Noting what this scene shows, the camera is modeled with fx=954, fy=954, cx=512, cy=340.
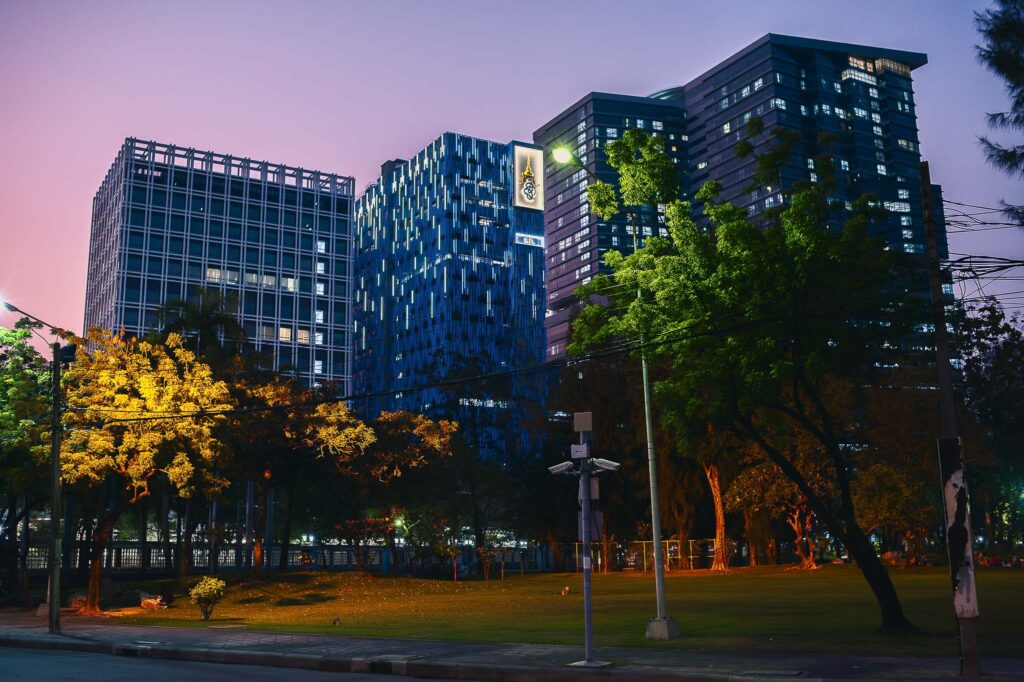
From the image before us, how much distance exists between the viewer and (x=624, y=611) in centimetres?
2994

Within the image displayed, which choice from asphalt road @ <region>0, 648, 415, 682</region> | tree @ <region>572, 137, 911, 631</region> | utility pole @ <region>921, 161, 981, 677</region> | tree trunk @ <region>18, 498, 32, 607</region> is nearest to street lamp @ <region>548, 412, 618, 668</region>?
asphalt road @ <region>0, 648, 415, 682</region>

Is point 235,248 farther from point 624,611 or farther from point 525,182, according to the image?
point 624,611

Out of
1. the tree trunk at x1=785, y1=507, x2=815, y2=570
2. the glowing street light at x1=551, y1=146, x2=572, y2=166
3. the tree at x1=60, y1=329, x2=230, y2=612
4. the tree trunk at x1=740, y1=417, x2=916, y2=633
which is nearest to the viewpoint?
the tree trunk at x1=740, y1=417, x2=916, y2=633

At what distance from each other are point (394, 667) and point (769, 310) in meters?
11.4

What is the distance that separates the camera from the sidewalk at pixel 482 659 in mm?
14945

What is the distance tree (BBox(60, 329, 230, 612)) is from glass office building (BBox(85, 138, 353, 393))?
9253cm

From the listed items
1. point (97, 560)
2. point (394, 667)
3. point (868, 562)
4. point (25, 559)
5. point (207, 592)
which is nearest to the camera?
point (394, 667)

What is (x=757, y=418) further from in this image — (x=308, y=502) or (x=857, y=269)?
(x=308, y=502)

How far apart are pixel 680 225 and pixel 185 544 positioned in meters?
35.8

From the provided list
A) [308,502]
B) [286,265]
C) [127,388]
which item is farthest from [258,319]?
[127,388]

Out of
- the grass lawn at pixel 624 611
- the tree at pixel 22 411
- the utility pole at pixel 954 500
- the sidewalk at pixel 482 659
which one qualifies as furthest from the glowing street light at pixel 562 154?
the tree at pixel 22 411

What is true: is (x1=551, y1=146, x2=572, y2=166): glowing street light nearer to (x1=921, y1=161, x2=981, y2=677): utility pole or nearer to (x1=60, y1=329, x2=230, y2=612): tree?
(x1=921, y1=161, x2=981, y2=677): utility pole

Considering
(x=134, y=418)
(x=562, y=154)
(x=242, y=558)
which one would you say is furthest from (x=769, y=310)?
(x=242, y=558)

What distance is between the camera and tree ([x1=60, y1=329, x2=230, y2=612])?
1326 inches
